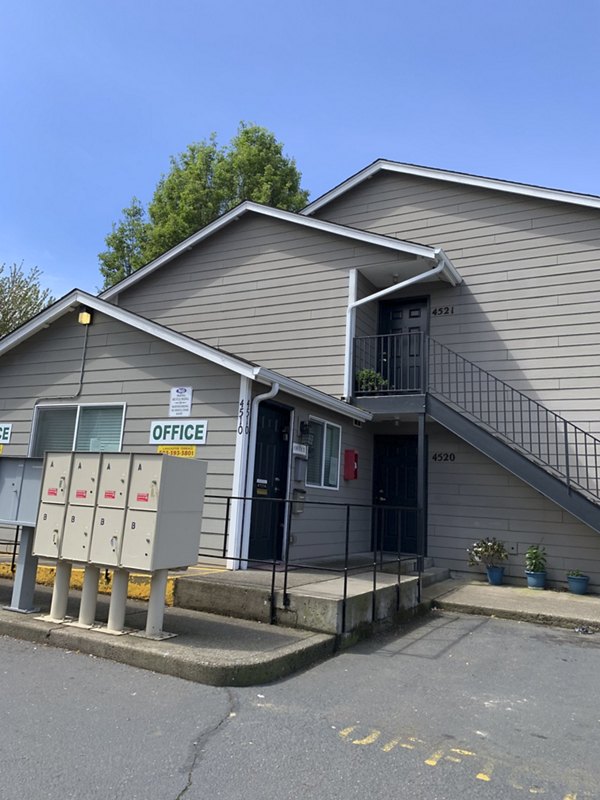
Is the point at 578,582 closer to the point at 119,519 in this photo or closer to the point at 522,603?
the point at 522,603

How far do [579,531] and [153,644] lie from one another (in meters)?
7.56

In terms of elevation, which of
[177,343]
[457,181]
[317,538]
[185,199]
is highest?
[185,199]

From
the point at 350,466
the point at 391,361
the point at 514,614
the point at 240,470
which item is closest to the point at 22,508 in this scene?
the point at 240,470

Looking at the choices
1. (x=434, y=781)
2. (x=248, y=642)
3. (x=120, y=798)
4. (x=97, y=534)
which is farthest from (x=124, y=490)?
(x=434, y=781)

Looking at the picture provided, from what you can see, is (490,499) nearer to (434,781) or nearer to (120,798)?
(434,781)

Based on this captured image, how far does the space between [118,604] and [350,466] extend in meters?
5.69

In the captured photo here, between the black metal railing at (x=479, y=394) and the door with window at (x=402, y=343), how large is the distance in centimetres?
2

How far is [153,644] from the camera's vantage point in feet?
16.7

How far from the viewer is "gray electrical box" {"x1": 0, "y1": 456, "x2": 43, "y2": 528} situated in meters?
6.09

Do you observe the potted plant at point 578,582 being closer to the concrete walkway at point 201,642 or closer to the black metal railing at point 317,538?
the concrete walkway at point 201,642

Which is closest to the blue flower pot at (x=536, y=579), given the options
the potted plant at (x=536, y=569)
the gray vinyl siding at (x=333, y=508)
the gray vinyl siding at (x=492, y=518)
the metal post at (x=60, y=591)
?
the potted plant at (x=536, y=569)

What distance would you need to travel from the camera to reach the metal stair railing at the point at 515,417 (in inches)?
392

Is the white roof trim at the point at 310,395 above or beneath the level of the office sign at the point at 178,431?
above

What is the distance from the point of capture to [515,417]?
425 inches
